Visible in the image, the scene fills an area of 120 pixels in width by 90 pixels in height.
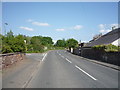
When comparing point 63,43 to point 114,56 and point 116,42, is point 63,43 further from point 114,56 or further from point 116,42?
point 114,56

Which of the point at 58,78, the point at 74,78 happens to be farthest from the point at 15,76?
the point at 74,78

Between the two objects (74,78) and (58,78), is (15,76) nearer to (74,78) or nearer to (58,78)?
(58,78)

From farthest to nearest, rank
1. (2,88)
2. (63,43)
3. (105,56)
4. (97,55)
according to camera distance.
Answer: (63,43), (97,55), (105,56), (2,88)

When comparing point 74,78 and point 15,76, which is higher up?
point 15,76

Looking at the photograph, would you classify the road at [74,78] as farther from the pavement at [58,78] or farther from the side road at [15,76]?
the side road at [15,76]

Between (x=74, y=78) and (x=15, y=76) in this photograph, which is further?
(x=74, y=78)

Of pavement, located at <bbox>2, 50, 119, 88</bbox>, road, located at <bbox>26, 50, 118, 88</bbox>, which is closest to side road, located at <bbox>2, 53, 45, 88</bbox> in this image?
pavement, located at <bbox>2, 50, 119, 88</bbox>

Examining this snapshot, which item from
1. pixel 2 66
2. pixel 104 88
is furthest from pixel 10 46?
pixel 104 88

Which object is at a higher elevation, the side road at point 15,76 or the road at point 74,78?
the side road at point 15,76

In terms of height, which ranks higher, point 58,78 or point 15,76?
point 15,76

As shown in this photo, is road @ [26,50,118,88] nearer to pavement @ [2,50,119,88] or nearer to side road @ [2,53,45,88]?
pavement @ [2,50,119,88]

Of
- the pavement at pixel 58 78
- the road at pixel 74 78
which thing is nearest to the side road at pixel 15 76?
the pavement at pixel 58 78

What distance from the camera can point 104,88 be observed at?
8.00 metres

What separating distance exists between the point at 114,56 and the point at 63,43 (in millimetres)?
149910
